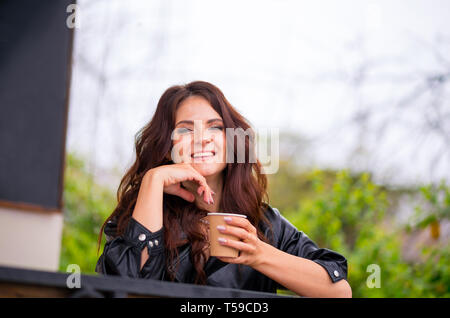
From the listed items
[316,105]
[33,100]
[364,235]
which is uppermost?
[316,105]

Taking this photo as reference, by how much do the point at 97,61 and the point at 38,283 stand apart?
168 inches

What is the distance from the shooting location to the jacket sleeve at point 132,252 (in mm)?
1216

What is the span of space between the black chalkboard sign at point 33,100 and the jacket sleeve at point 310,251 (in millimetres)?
2213

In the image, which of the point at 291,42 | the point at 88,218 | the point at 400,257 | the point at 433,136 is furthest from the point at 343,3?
the point at 88,218

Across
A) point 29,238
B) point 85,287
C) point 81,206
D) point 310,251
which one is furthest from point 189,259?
point 81,206

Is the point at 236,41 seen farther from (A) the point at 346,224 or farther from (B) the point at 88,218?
(B) the point at 88,218

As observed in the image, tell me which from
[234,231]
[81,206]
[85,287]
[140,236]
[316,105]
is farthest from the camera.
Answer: [81,206]

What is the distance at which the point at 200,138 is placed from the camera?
4.86 feet

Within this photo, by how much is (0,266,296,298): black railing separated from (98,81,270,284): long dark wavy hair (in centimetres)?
72

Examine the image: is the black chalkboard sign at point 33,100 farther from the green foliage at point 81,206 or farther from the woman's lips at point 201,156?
the woman's lips at point 201,156

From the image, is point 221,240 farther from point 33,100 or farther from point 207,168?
point 33,100

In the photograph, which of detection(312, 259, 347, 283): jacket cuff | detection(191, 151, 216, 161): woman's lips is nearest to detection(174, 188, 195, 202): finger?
detection(191, 151, 216, 161): woman's lips

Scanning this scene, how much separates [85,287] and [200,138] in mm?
854

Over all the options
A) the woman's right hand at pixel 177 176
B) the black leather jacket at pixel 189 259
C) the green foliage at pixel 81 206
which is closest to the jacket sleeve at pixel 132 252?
the black leather jacket at pixel 189 259
